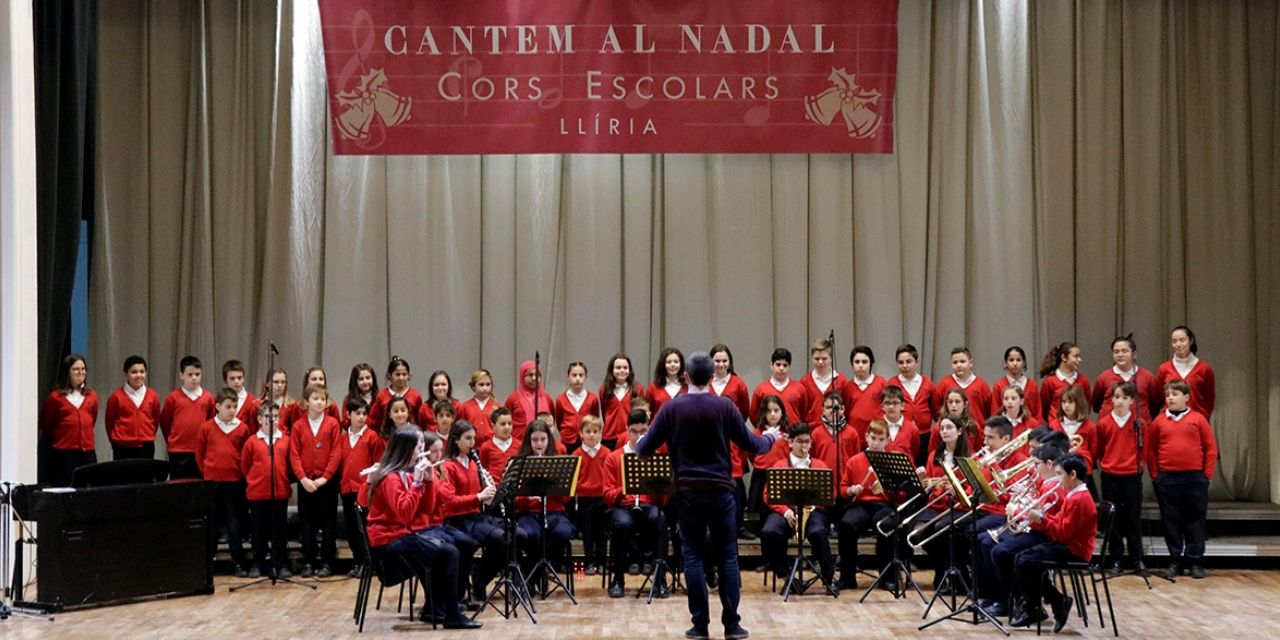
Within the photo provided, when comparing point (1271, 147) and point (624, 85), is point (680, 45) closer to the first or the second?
point (624, 85)

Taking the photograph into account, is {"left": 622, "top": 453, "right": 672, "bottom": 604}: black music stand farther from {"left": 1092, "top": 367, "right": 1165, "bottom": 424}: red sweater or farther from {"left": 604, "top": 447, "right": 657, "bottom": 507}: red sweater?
{"left": 1092, "top": 367, "right": 1165, "bottom": 424}: red sweater

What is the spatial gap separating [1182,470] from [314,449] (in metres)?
6.11

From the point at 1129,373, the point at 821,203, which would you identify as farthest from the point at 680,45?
the point at 1129,373

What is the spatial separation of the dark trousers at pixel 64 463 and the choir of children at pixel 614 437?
0.05 ft

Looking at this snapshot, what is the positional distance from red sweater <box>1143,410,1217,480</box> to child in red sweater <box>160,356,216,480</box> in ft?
22.6

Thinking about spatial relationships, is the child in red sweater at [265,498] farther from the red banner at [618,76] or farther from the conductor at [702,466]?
the conductor at [702,466]

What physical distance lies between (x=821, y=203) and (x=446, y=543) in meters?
5.67

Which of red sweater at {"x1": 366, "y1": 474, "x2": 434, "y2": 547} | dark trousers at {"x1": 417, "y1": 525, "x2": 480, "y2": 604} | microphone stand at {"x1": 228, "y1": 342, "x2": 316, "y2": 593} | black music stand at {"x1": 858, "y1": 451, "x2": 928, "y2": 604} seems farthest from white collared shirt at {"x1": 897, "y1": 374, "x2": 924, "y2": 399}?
microphone stand at {"x1": 228, "y1": 342, "x2": 316, "y2": 593}

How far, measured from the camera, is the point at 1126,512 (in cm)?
1012

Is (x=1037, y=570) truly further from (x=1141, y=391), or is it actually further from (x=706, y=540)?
(x=1141, y=391)

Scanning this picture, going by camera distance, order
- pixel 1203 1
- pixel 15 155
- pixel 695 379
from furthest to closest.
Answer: pixel 1203 1 → pixel 15 155 → pixel 695 379

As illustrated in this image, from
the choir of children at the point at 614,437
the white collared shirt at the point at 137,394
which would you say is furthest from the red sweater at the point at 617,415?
the white collared shirt at the point at 137,394

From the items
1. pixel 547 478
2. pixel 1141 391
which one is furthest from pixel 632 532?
pixel 1141 391

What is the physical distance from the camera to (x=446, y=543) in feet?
26.1
